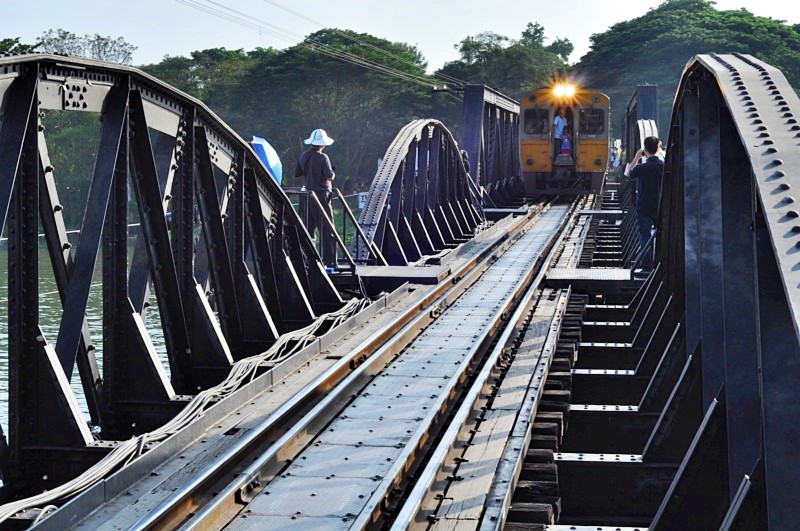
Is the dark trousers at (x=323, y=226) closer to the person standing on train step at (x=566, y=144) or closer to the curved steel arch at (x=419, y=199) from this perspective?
the curved steel arch at (x=419, y=199)

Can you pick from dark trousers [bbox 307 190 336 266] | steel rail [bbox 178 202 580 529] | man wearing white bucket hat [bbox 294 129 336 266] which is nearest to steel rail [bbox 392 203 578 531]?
steel rail [bbox 178 202 580 529]

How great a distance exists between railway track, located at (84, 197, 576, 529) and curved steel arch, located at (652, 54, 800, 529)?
5.68ft

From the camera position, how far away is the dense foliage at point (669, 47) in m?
80.7

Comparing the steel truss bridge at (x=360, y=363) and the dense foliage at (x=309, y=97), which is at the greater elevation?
the dense foliage at (x=309, y=97)

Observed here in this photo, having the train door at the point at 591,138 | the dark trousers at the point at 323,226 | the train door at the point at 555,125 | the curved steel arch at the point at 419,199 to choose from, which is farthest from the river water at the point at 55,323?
the train door at the point at 591,138

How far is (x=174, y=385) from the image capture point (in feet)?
33.0

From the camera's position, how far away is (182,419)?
8.09 m

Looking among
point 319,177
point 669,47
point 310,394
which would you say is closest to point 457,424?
point 310,394

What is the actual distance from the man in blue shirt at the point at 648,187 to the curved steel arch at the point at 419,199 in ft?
12.3

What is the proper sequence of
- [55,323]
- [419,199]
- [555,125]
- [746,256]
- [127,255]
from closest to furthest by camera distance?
[746,256], [127,255], [419,199], [55,323], [555,125]

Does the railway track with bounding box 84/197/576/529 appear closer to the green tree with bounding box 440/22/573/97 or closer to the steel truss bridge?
the steel truss bridge

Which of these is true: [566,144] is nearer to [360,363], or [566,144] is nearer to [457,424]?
[360,363]

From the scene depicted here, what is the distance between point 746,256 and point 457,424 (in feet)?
8.80

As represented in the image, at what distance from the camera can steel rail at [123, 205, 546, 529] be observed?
20.7ft
